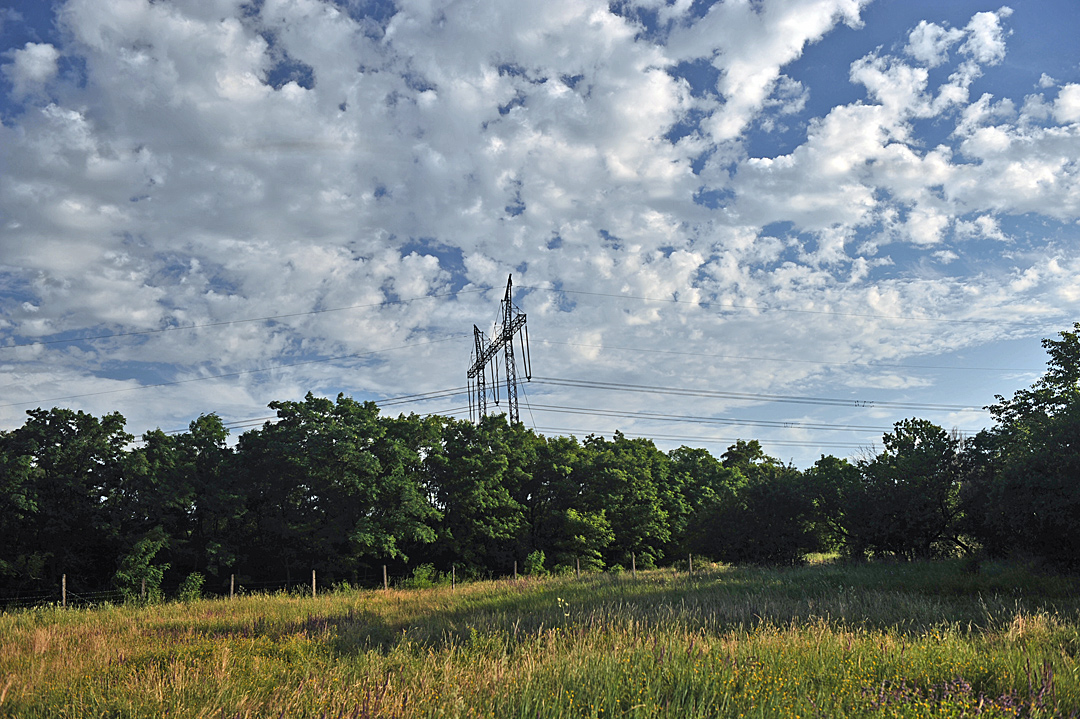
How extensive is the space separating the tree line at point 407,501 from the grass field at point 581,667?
15540 millimetres

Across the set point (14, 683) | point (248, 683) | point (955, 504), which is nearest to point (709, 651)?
point (248, 683)

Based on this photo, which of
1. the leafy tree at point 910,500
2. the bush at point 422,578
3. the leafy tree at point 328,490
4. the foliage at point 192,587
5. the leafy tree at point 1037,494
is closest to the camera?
the leafy tree at point 1037,494

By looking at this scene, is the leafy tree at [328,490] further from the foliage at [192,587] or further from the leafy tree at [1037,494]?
the leafy tree at [1037,494]

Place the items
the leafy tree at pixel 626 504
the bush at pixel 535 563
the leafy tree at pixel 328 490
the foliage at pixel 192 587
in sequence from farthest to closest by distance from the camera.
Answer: the leafy tree at pixel 626 504, the bush at pixel 535 563, the leafy tree at pixel 328 490, the foliage at pixel 192 587

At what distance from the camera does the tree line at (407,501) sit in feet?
101

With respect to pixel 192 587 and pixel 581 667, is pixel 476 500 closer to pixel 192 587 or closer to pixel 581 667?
pixel 192 587

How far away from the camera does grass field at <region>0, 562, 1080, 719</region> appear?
637 cm

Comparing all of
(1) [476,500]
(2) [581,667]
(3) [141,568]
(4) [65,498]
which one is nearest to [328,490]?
(1) [476,500]

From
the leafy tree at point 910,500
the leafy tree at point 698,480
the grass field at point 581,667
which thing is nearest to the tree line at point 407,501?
the leafy tree at point 910,500

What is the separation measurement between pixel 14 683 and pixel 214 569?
30.4 metres

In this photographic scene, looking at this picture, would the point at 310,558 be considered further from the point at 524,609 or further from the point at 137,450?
the point at 524,609

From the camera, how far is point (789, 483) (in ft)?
116

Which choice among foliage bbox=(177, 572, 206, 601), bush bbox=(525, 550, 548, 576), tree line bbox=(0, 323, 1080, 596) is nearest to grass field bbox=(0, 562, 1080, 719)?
tree line bbox=(0, 323, 1080, 596)

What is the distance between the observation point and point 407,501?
124 ft
